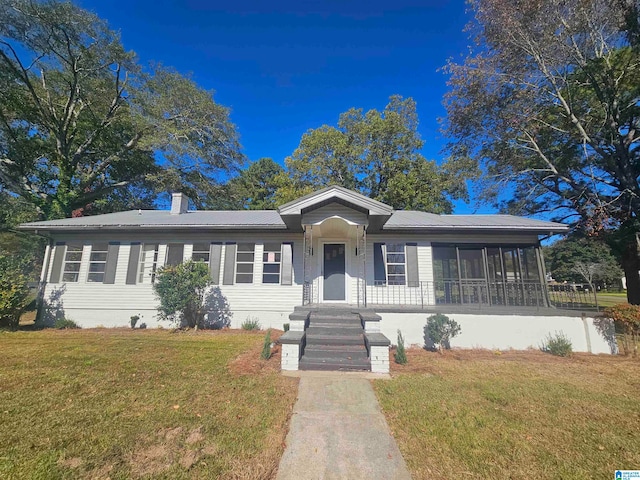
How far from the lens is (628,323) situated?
23.1 ft

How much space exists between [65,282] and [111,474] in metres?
11.0

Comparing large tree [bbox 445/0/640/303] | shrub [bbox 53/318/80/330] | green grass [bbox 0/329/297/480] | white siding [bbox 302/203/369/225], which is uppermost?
large tree [bbox 445/0/640/303]

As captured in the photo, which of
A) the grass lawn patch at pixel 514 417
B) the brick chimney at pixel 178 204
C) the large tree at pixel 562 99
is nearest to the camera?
the grass lawn patch at pixel 514 417

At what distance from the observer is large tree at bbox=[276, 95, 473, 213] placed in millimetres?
19203

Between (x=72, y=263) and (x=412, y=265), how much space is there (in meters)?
13.0

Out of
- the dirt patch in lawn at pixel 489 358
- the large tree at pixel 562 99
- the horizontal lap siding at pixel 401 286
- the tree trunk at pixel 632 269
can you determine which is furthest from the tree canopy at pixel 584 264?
the dirt patch in lawn at pixel 489 358

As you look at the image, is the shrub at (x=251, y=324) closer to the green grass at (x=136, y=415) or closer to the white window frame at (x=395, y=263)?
the green grass at (x=136, y=415)

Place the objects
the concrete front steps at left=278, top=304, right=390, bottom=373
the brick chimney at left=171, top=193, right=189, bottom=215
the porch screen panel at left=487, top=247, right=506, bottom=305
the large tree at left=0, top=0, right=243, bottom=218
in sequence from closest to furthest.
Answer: the concrete front steps at left=278, top=304, right=390, bottom=373, the porch screen panel at left=487, top=247, right=506, bottom=305, the brick chimney at left=171, top=193, right=189, bottom=215, the large tree at left=0, top=0, right=243, bottom=218

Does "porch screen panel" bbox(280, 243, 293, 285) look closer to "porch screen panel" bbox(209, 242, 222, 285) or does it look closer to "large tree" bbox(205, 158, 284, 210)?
"porch screen panel" bbox(209, 242, 222, 285)

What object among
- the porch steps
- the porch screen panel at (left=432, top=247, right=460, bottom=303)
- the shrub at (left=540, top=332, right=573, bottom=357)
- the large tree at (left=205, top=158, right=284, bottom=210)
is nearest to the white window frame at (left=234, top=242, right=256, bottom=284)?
the porch steps

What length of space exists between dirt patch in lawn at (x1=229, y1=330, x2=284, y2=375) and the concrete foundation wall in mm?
3283

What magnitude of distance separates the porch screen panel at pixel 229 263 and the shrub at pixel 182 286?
631 millimetres

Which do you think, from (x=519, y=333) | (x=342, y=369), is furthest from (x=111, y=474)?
(x=519, y=333)

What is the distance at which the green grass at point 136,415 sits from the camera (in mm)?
2678
